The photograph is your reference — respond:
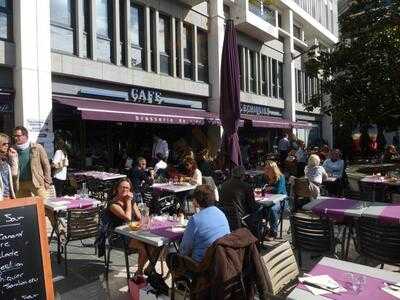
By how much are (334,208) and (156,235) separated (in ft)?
9.09

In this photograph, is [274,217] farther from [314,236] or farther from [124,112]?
[124,112]

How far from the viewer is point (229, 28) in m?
8.91

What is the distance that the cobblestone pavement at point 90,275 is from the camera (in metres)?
5.49

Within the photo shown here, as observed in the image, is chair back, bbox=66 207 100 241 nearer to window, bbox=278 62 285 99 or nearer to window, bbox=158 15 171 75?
window, bbox=158 15 171 75

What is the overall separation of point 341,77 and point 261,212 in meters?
8.53

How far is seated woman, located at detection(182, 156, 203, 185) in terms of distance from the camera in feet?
32.4

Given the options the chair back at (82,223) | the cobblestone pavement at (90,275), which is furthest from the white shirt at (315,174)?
the chair back at (82,223)

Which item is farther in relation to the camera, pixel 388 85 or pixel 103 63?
pixel 103 63

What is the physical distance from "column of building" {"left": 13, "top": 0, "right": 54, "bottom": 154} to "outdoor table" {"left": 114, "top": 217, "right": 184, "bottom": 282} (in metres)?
7.12

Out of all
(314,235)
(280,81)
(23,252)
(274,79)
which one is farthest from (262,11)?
(23,252)

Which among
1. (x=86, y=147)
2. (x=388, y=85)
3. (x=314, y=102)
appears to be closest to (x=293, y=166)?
(x=314, y=102)

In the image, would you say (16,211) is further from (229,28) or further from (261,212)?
(229,28)

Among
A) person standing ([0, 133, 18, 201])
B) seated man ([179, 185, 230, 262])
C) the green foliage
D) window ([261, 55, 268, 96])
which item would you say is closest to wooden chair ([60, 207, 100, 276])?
person standing ([0, 133, 18, 201])

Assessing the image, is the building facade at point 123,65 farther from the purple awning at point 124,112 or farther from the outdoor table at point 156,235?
the outdoor table at point 156,235
